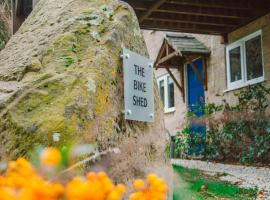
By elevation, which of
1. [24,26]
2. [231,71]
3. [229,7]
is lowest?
[24,26]

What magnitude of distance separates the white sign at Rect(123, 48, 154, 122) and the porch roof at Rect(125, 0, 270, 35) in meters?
6.19

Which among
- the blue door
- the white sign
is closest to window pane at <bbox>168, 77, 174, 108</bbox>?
the blue door

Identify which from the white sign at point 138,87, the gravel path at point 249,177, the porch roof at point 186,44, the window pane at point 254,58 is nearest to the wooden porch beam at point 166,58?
the porch roof at point 186,44

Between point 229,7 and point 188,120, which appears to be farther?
point 188,120

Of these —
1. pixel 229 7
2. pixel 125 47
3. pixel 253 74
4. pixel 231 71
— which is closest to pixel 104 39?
pixel 125 47

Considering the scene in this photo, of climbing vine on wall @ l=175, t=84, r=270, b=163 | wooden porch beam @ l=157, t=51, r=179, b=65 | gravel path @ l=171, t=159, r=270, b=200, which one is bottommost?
gravel path @ l=171, t=159, r=270, b=200

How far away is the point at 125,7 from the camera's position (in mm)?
3170

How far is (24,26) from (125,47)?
2.90ft

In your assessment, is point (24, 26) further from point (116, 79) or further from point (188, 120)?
point (188, 120)

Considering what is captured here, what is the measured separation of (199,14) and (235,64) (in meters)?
1.95

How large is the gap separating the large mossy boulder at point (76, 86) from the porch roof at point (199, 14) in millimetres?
6238

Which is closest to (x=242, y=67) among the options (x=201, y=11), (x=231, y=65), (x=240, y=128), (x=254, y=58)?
(x=254, y=58)

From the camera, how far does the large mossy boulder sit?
7.63 feet

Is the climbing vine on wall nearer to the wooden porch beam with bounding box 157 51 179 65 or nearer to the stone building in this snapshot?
the stone building
